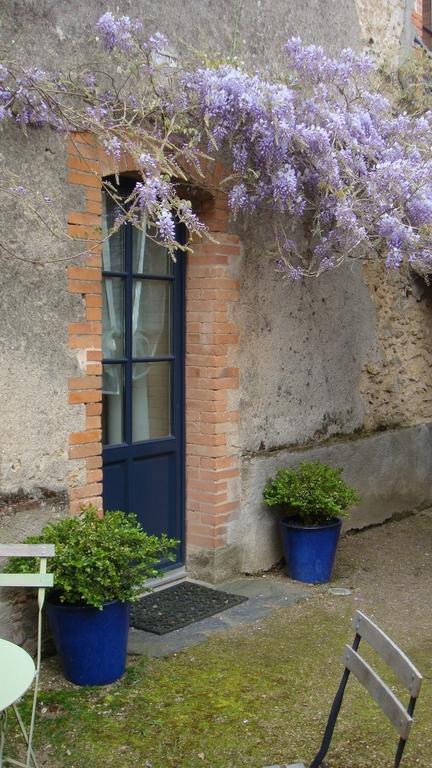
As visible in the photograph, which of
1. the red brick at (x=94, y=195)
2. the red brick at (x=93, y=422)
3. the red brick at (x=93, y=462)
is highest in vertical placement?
the red brick at (x=94, y=195)

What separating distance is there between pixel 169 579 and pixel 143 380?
1.34 meters

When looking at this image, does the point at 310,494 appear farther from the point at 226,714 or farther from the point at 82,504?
the point at 226,714

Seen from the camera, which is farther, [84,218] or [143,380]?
[143,380]

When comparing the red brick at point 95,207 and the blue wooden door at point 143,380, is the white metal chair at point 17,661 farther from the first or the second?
the red brick at point 95,207

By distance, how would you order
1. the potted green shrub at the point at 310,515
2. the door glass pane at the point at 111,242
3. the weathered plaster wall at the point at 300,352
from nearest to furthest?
the door glass pane at the point at 111,242, the potted green shrub at the point at 310,515, the weathered plaster wall at the point at 300,352

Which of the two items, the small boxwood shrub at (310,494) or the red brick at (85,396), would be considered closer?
the red brick at (85,396)

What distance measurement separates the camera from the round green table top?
2484 mm

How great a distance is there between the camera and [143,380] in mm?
5531

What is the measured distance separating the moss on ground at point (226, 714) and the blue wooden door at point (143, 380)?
1.15 metres

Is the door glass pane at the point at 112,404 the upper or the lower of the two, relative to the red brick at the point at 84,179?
lower

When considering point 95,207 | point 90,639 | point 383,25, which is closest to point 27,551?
point 90,639

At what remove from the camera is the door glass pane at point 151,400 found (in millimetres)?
5488

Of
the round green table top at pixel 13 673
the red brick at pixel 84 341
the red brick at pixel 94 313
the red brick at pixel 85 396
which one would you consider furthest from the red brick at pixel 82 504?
the round green table top at pixel 13 673

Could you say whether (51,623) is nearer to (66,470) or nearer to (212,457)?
(66,470)
